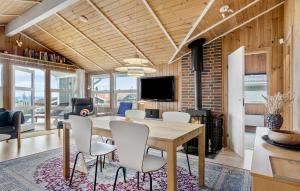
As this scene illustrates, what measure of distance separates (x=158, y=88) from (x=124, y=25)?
6.09ft

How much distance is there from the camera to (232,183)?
242 cm

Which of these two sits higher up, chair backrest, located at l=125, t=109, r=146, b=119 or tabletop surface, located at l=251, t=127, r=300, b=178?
chair backrest, located at l=125, t=109, r=146, b=119

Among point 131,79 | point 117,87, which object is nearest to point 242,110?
point 131,79

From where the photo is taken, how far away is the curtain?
21.3 ft

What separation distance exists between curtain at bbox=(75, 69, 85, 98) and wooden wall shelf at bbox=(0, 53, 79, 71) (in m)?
0.24

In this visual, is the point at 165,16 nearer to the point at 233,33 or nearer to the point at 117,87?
the point at 233,33

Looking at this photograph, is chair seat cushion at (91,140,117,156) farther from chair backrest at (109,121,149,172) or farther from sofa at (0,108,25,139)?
sofa at (0,108,25,139)

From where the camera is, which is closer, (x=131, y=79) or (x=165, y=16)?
(x=165, y=16)

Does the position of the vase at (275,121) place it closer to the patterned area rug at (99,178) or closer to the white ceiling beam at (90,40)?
the patterned area rug at (99,178)

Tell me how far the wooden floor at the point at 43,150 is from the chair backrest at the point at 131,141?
195 centimetres

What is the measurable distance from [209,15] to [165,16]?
0.76 metres

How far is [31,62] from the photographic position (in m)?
5.40

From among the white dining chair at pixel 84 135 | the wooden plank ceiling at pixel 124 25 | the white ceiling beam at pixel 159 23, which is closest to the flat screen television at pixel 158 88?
A: the wooden plank ceiling at pixel 124 25

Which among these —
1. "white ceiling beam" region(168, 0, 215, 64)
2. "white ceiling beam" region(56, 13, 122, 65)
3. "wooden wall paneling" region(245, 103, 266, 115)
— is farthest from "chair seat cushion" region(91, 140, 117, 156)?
"wooden wall paneling" region(245, 103, 266, 115)
